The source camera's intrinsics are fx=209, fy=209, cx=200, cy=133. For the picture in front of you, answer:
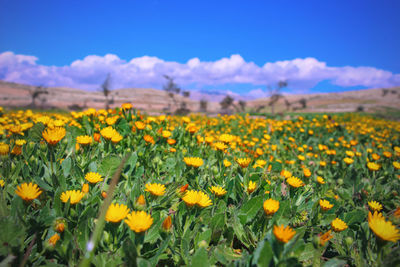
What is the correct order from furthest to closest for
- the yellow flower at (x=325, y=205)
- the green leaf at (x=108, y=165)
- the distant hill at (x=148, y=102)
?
the distant hill at (x=148, y=102)
the green leaf at (x=108, y=165)
the yellow flower at (x=325, y=205)

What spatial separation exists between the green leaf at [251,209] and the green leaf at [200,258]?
1.73 feet

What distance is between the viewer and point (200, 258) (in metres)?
1.12

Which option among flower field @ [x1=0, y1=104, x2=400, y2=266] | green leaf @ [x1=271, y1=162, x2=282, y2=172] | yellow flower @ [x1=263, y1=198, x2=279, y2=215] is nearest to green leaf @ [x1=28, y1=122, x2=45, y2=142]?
flower field @ [x1=0, y1=104, x2=400, y2=266]

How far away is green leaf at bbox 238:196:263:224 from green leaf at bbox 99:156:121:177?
1138 mm

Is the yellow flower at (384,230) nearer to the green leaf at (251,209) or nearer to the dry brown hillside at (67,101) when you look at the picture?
the green leaf at (251,209)

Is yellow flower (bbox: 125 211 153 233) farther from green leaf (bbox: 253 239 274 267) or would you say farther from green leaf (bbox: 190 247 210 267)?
green leaf (bbox: 253 239 274 267)

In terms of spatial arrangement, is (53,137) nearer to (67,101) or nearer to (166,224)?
(166,224)

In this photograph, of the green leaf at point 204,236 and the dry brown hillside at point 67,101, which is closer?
the green leaf at point 204,236

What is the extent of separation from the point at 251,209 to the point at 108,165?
127 centimetres

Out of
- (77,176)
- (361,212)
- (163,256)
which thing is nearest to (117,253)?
(163,256)

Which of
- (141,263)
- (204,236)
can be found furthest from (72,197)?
(204,236)

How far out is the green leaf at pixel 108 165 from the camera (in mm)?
1836

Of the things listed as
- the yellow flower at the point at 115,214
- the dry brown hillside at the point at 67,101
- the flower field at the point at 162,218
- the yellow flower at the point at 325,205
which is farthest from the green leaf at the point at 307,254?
the dry brown hillside at the point at 67,101

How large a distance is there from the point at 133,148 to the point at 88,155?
0.72m
